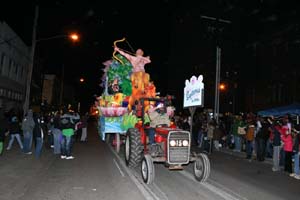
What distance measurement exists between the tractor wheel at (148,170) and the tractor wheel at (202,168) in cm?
134

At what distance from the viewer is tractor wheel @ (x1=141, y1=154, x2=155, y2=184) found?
28.4 ft

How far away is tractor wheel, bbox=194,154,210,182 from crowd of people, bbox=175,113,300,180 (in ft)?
11.8

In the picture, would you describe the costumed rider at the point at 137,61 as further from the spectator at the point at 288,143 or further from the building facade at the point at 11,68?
the building facade at the point at 11,68

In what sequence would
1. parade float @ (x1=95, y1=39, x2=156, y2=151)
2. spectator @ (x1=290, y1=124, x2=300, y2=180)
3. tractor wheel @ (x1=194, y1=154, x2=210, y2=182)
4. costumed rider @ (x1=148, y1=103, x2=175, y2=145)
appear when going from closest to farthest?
1. tractor wheel @ (x1=194, y1=154, x2=210, y2=182)
2. costumed rider @ (x1=148, y1=103, x2=175, y2=145)
3. spectator @ (x1=290, y1=124, x2=300, y2=180)
4. parade float @ (x1=95, y1=39, x2=156, y2=151)

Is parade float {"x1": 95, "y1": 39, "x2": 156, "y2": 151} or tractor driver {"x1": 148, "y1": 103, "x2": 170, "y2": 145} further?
parade float {"x1": 95, "y1": 39, "x2": 156, "y2": 151}

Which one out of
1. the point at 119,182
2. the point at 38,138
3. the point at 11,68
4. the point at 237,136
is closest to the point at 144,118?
the point at 119,182

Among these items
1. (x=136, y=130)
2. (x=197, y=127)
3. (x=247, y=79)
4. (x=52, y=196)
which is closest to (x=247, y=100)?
(x=247, y=79)

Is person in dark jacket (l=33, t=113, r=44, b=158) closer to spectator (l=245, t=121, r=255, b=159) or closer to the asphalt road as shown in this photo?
the asphalt road

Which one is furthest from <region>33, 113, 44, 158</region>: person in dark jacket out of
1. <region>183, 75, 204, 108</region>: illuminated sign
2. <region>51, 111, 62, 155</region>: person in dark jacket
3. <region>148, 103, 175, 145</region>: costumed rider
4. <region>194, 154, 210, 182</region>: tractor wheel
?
<region>194, 154, 210, 182</region>: tractor wheel

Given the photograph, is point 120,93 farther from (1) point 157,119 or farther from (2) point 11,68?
(2) point 11,68

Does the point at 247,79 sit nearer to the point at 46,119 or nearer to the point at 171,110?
the point at 46,119

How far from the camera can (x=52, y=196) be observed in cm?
741

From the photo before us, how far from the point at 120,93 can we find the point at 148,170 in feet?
23.8

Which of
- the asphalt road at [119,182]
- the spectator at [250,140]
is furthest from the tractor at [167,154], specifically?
the spectator at [250,140]
